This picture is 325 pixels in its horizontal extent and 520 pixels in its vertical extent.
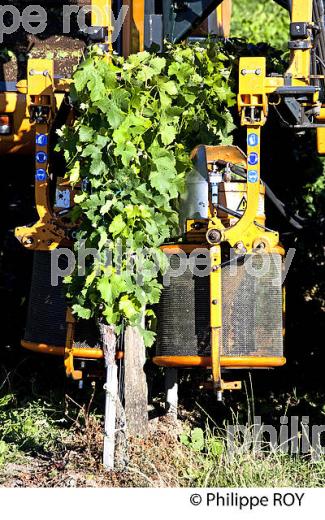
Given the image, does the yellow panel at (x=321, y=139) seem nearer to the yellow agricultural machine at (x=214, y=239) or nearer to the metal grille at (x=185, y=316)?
the yellow agricultural machine at (x=214, y=239)

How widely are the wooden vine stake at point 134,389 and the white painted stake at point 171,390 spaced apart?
1.53 feet

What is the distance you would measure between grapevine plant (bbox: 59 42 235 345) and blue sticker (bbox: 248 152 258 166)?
42 centimetres

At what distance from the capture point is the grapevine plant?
6.64 m

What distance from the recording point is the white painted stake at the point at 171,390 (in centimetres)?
802

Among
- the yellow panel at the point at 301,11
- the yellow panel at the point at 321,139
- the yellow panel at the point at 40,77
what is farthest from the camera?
the yellow panel at the point at 321,139

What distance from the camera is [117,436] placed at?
713 cm

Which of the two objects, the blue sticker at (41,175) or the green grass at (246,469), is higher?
the blue sticker at (41,175)

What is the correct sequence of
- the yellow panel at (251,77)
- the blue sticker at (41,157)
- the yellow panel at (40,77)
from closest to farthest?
the yellow panel at (251,77), the yellow panel at (40,77), the blue sticker at (41,157)

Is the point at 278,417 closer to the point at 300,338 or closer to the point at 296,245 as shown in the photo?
the point at 300,338

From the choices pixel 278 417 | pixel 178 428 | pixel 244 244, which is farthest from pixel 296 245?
pixel 244 244

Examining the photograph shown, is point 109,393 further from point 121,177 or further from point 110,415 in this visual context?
point 121,177

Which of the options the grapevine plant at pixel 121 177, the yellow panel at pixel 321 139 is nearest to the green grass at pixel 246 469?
the grapevine plant at pixel 121 177

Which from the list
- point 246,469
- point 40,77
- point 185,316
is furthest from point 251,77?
point 246,469

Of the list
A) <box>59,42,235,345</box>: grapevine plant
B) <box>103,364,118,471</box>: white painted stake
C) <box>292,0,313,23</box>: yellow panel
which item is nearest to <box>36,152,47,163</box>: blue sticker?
<box>59,42,235,345</box>: grapevine plant
